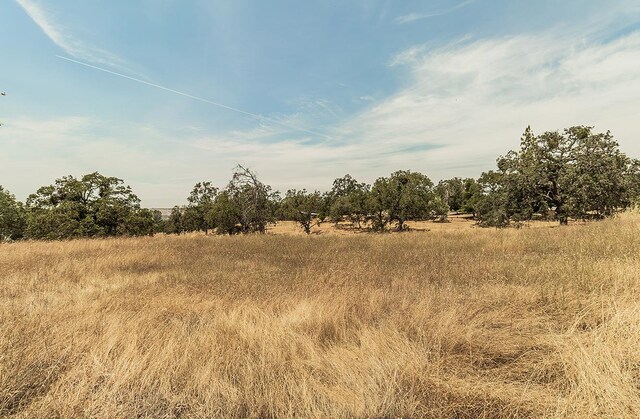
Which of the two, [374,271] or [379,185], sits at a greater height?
[379,185]

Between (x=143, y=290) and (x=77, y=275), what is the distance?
2890mm

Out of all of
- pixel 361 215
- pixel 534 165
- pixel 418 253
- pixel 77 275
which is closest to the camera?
pixel 77 275

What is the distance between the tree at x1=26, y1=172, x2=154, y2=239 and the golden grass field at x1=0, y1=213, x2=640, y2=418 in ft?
88.0

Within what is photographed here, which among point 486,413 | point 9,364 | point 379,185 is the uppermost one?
point 379,185

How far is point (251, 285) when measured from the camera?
6453 mm

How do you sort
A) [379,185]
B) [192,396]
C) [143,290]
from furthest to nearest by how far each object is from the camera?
[379,185], [143,290], [192,396]

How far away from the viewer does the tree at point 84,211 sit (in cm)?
2766

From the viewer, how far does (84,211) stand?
2988 centimetres

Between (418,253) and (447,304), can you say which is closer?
(447,304)

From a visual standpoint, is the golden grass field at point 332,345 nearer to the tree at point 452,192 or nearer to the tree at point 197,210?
the tree at point 197,210

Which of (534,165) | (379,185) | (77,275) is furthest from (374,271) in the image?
(379,185)

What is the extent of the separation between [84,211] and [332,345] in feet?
116

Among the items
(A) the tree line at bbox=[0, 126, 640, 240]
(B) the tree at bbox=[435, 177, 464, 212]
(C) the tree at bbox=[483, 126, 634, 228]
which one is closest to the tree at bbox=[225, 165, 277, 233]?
(A) the tree line at bbox=[0, 126, 640, 240]

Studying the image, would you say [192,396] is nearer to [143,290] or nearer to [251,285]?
[251,285]
